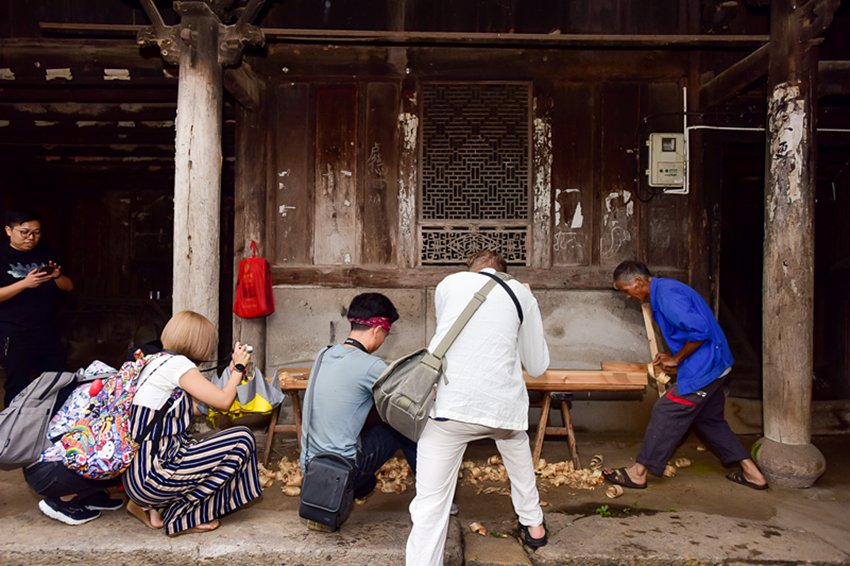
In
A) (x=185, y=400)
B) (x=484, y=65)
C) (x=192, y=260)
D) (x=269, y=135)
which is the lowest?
(x=185, y=400)

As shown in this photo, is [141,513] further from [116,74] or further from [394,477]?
[116,74]

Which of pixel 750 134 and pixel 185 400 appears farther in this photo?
pixel 750 134

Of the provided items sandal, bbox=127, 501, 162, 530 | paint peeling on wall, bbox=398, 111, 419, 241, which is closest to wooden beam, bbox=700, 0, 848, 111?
paint peeling on wall, bbox=398, 111, 419, 241

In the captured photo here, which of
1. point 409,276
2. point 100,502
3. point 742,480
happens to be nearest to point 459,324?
point 100,502

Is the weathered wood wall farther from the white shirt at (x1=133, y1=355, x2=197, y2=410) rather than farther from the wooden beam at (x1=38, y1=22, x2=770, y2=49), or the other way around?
the white shirt at (x1=133, y1=355, x2=197, y2=410)

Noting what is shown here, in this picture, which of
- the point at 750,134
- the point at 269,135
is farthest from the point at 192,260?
the point at 750,134

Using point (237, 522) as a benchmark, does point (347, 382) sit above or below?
above

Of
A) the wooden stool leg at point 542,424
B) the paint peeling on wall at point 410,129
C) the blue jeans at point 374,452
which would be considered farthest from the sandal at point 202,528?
the paint peeling on wall at point 410,129

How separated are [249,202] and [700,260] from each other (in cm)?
519

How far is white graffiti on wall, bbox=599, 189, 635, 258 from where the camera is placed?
22.2 feet

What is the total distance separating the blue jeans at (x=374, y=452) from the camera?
4.10 metres

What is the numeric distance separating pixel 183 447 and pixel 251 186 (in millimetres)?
3688

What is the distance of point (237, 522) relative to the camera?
4.14m

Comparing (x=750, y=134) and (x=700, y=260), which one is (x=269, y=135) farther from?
(x=750, y=134)
